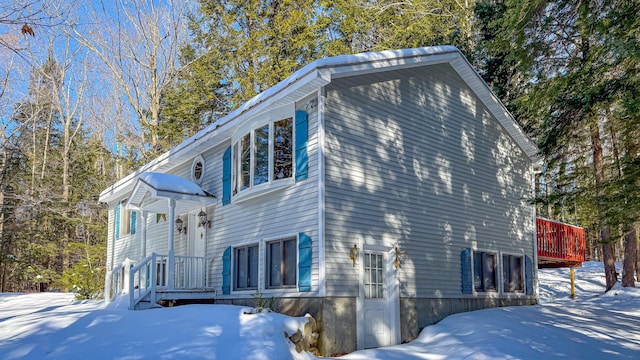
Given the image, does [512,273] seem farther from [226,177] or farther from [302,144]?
[226,177]

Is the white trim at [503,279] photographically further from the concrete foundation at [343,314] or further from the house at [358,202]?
the concrete foundation at [343,314]

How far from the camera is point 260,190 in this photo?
10.6 meters

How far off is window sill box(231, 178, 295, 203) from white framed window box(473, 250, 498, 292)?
17.2 ft

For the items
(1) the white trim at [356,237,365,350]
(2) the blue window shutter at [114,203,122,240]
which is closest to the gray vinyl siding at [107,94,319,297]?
(1) the white trim at [356,237,365,350]

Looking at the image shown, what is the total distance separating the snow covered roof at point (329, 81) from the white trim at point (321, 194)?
1.34 ft

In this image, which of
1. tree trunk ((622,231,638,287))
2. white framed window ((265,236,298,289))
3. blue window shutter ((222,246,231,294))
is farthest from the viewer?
tree trunk ((622,231,638,287))

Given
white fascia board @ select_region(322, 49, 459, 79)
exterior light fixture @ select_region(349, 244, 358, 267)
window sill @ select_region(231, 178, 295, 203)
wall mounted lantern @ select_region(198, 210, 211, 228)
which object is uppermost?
white fascia board @ select_region(322, 49, 459, 79)

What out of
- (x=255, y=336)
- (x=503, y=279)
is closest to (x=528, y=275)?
(x=503, y=279)

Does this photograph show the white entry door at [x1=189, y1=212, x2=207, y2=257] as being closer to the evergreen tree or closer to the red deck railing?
the evergreen tree

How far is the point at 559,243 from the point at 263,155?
33.9 ft

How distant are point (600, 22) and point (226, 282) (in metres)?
8.69

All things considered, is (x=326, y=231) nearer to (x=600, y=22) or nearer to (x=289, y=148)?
(x=289, y=148)

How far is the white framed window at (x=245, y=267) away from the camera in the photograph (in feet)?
36.0

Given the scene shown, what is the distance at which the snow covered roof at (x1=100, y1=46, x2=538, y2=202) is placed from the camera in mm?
9383
